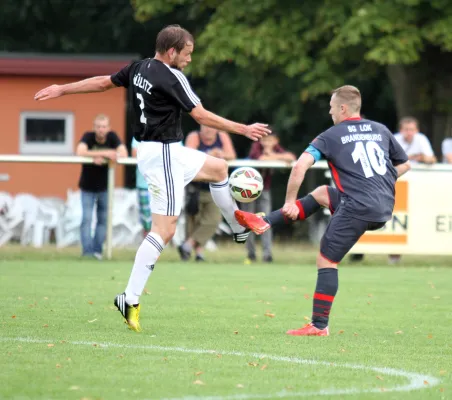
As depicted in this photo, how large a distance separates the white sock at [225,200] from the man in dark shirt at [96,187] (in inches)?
297

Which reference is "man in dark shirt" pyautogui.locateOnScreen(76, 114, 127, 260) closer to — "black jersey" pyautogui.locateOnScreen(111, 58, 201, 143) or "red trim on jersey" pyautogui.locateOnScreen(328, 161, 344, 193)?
"black jersey" pyautogui.locateOnScreen(111, 58, 201, 143)

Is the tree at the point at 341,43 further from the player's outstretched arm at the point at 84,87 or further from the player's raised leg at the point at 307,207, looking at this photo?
the player's outstretched arm at the point at 84,87

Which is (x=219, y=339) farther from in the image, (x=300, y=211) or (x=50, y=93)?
(x=50, y=93)

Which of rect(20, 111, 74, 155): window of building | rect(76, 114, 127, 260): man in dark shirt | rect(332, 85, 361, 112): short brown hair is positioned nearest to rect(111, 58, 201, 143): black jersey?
rect(332, 85, 361, 112): short brown hair

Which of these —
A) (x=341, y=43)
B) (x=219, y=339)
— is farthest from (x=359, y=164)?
(x=341, y=43)

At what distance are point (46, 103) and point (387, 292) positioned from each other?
1309 centimetres

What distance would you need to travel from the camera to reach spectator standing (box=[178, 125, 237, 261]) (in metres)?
16.5

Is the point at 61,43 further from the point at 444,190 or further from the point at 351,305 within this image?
the point at 351,305

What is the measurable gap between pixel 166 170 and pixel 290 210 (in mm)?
1085

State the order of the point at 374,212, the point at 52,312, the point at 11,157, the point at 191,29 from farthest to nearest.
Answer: the point at 191,29
the point at 11,157
the point at 52,312
the point at 374,212

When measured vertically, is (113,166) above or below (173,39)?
below

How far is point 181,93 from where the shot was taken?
327 inches

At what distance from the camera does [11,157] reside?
16.9 meters

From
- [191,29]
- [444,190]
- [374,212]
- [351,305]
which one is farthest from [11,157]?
[191,29]
